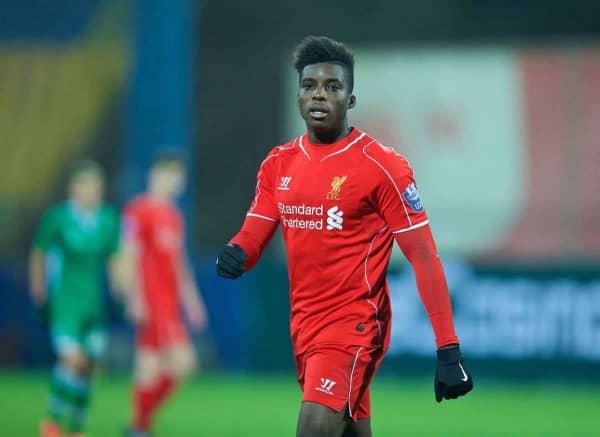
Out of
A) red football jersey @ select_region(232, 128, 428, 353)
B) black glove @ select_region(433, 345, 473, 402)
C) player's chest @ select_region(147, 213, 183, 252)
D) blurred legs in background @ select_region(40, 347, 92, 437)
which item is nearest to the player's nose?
red football jersey @ select_region(232, 128, 428, 353)

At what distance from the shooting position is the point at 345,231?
20.2 ft

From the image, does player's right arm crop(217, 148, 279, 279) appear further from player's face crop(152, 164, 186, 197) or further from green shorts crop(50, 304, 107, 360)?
player's face crop(152, 164, 186, 197)

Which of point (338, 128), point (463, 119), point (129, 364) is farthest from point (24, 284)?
point (338, 128)

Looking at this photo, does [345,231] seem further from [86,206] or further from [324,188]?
[86,206]

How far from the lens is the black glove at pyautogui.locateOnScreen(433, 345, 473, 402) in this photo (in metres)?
5.82

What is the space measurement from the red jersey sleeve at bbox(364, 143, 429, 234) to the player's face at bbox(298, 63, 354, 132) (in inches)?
10.8

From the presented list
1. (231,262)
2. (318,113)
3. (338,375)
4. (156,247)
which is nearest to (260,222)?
(231,262)

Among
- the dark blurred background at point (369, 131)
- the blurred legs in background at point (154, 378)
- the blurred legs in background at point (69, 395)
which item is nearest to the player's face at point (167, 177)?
the blurred legs in background at point (154, 378)

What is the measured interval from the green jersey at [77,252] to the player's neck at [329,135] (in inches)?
209

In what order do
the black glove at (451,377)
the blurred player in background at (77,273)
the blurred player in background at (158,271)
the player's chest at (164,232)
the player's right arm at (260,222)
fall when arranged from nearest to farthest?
the black glove at (451,377)
the player's right arm at (260,222)
the blurred player in background at (77,273)
the blurred player in background at (158,271)
the player's chest at (164,232)

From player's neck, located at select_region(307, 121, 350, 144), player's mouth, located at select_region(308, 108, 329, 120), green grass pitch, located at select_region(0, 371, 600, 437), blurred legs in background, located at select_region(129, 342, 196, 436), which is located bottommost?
green grass pitch, located at select_region(0, 371, 600, 437)

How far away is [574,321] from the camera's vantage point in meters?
15.6

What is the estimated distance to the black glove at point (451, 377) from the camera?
19.1ft

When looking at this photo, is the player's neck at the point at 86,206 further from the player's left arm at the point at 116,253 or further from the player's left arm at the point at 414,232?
the player's left arm at the point at 414,232
